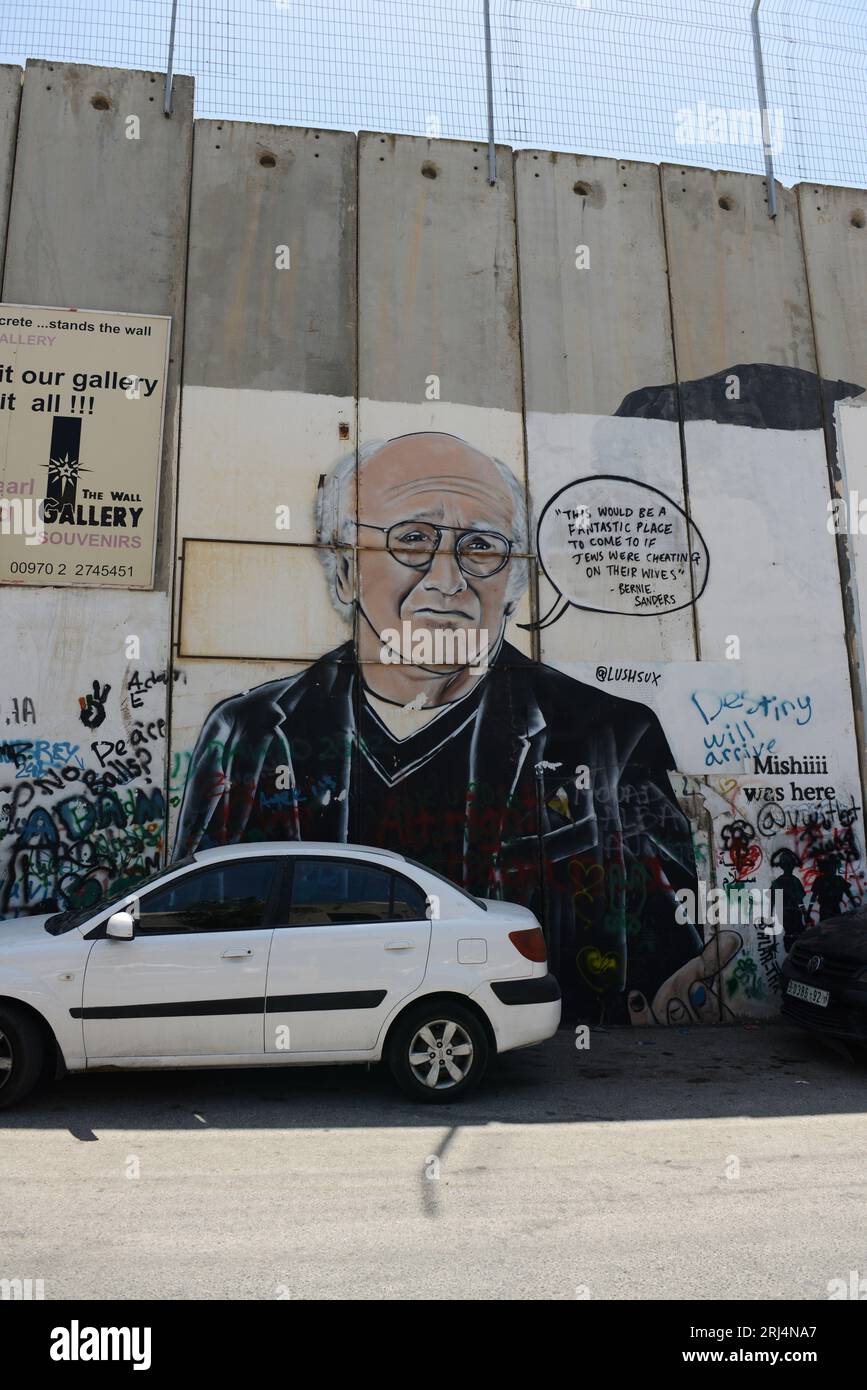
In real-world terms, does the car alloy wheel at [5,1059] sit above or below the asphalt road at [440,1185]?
above

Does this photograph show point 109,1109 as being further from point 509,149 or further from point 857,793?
point 509,149

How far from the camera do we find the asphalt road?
3760 mm

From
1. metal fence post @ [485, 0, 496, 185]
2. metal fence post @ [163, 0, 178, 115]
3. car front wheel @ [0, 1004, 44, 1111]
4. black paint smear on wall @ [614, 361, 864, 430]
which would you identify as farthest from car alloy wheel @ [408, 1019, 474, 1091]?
metal fence post @ [163, 0, 178, 115]

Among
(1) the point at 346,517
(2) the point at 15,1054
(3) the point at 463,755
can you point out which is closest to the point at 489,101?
(1) the point at 346,517

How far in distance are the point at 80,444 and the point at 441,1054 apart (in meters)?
6.46

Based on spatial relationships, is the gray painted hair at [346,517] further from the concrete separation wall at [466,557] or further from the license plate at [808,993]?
the license plate at [808,993]

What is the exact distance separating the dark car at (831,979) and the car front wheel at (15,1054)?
5443 millimetres

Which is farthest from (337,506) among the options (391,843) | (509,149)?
(509,149)

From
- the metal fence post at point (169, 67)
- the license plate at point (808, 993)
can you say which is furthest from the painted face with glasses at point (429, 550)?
the metal fence post at point (169, 67)

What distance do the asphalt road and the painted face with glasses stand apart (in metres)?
3.93

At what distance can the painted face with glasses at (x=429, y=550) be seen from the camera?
31.0 ft

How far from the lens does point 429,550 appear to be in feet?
31.8

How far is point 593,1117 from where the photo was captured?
6.15 m

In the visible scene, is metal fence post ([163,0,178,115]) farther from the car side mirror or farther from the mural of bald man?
the car side mirror
